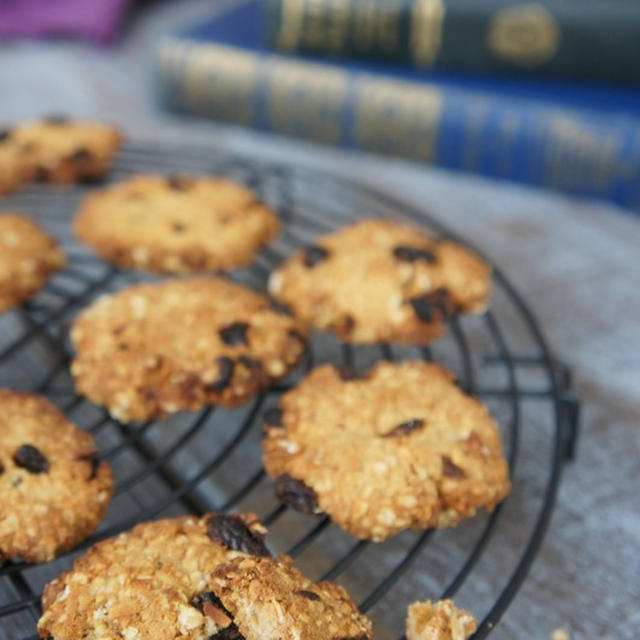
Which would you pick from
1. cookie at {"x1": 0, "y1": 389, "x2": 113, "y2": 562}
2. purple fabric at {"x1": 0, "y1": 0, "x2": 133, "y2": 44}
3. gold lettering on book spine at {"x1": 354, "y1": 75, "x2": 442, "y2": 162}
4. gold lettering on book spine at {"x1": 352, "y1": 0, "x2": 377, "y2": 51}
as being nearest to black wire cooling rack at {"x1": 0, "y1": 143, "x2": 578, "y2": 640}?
cookie at {"x1": 0, "y1": 389, "x2": 113, "y2": 562}

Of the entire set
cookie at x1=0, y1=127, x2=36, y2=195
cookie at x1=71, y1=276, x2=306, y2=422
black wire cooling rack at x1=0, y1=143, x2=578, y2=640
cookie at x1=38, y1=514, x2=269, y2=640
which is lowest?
black wire cooling rack at x1=0, y1=143, x2=578, y2=640

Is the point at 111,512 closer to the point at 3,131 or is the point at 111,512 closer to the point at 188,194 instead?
the point at 188,194

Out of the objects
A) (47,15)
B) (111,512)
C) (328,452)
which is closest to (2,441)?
(111,512)

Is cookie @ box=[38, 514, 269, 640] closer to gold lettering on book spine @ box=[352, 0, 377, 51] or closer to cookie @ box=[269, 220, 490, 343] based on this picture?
cookie @ box=[269, 220, 490, 343]

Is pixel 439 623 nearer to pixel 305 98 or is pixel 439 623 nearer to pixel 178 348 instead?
pixel 178 348

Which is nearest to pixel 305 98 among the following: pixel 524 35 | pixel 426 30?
pixel 426 30

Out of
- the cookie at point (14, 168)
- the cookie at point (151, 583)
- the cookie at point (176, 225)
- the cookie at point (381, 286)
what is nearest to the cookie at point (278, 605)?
the cookie at point (151, 583)
